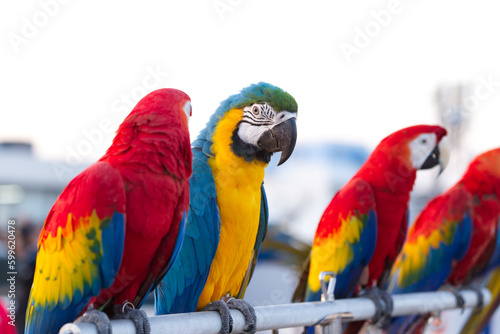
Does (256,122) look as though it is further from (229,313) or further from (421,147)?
(421,147)

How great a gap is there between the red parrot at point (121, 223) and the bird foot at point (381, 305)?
0.91m

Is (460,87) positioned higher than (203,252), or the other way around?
(460,87)

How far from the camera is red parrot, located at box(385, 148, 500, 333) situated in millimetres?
2371

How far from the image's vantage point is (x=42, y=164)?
Answer: 695 centimetres

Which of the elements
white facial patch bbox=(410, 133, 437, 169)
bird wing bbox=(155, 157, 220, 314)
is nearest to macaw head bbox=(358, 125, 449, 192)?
white facial patch bbox=(410, 133, 437, 169)

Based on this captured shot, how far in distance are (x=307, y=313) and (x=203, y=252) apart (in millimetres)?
360

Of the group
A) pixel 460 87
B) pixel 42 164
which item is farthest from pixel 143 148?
pixel 460 87

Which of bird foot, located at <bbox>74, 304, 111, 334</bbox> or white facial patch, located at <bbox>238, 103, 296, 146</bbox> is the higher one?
white facial patch, located at <bbox>238, 103, 296, 146</bbox>

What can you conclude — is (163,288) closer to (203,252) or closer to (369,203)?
(203,252)

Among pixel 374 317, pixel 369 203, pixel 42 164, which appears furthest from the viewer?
pixel 42 164

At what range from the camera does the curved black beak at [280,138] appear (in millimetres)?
1566

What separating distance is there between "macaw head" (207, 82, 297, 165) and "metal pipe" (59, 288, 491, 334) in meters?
0.47

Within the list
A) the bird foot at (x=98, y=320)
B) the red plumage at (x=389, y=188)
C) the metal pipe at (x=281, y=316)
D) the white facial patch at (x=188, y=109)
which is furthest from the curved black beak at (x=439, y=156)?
the bird foot at (x=98, y=320)

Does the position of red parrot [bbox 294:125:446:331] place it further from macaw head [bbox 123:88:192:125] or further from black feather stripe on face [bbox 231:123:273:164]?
macaw head [bbox 123:88:192:125]
